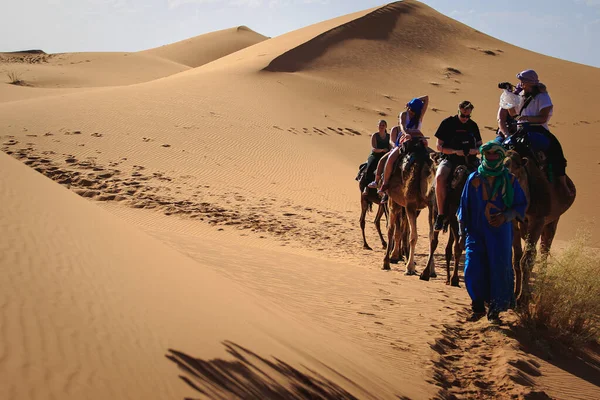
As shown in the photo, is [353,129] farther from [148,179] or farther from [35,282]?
[35,282]

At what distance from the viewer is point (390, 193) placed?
10.1 metres

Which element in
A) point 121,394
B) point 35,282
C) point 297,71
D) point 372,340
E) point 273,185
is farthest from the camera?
point 297,71

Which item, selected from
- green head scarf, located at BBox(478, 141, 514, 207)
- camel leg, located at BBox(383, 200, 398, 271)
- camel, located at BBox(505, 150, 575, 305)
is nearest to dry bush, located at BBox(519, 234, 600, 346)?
camel, located at BBox(505, 150, 575, 305)

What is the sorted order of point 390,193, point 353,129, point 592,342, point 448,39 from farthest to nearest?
point 448,39
point 353,129
point 390,193
point 592,342

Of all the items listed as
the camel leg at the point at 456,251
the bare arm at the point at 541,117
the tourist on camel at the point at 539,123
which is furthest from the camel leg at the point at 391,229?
the bare arm at the point at 541,117

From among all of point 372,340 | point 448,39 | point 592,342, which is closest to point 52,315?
point 372,340

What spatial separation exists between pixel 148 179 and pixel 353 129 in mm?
15345

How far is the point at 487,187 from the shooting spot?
21.0 feet

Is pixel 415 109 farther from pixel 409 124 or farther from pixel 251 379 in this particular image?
pixel 251 379

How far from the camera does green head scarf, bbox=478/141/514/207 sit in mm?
6309

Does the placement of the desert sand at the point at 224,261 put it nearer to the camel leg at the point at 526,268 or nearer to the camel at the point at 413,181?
the camel leg at the point at 526,268

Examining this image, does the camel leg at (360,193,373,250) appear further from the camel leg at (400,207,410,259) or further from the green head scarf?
the green head scarf

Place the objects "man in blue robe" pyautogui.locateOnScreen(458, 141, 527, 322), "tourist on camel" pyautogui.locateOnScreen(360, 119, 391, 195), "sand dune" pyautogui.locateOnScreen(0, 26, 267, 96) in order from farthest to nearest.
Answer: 1. "sand dune" pyautogui.locateOnScreen(0, 26, 267, 96)
2. "tourist on camel" pyautogui.locateOnScreen(360, 119, 391, 195)
3. "man in blue robe" pyautogui.locateOnScreen(458, 141, 527, 322)

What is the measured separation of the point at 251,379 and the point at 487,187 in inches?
147
